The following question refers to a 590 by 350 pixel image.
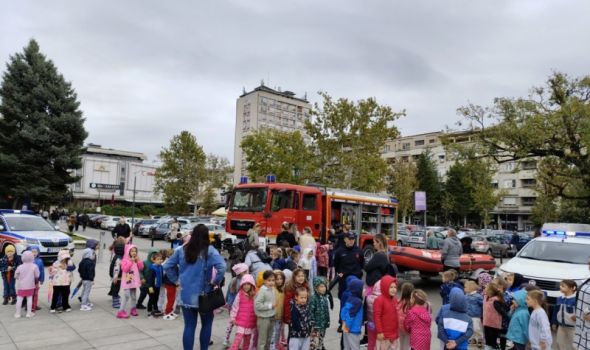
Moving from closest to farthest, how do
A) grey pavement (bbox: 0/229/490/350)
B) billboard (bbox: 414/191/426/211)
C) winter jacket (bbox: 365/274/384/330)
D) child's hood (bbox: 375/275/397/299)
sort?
child's hood (bbox: 375/275/397/299) < winter jacket (bbox: 365/274/384/330) < grey pavement (bbox: 0/229/490/350) < billboard (bbox: 414/191/426/211)

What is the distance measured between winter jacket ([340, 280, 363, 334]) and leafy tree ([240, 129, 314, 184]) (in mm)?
28427

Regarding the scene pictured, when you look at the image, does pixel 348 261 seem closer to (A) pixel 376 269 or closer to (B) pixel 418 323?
(A) pixel 376 269

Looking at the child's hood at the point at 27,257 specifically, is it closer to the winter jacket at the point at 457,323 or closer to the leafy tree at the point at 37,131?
the winter jacket at the point at 457,323

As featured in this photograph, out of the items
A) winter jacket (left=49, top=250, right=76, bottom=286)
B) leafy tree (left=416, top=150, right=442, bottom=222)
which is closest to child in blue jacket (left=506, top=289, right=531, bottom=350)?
winter jacket (left=49, top=250, right=76, bottom=286)

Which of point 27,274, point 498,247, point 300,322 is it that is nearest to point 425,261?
point 300,322

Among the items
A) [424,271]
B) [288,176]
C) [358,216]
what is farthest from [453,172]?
[424,271]

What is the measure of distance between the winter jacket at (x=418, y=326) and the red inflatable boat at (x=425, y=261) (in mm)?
7791

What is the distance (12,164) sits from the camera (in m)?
27.7

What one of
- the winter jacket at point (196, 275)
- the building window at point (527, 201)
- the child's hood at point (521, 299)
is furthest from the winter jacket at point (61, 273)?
the building window at point (527, 201)

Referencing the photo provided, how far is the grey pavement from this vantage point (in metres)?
6.63

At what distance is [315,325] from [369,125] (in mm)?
26121

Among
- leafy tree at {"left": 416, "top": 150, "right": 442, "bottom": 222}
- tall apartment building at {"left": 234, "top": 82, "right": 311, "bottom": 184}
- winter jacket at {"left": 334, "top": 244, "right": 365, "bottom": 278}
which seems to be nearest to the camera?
winter jacket at {"left": 334, "top": 244, "right": 365, "bottom": 278}

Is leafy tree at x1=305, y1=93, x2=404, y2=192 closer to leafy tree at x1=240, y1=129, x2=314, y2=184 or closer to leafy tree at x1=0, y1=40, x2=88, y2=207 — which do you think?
leafy tree at x1=240, y1=129, x2=314, y2=184

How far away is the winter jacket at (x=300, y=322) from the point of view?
5.70m
